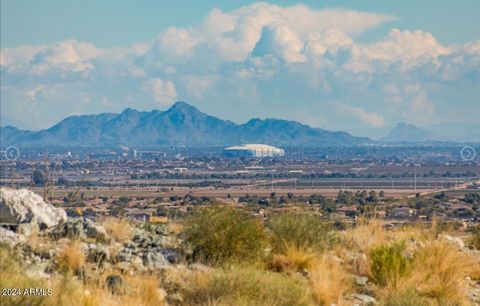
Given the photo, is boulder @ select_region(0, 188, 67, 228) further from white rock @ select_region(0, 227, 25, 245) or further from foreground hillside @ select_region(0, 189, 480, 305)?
white rock @ select_region(0, 227, 25, 245)

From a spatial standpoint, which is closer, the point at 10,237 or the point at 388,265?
the point at 10,237

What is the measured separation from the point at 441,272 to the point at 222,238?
14.5ft

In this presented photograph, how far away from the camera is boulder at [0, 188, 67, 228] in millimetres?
14945

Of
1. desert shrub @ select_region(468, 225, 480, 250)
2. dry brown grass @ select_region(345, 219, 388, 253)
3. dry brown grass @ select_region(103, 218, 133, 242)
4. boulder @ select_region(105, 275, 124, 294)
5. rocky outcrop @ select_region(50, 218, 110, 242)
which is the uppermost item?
rocky outcrop @ select_region(50, 218, 110, 242)

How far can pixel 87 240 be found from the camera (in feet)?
49.6

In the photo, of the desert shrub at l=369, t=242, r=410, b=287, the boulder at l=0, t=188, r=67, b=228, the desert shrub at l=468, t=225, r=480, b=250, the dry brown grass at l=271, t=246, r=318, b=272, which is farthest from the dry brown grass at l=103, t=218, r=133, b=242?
the desert shrub at l=468, t=225, r=480, b=250

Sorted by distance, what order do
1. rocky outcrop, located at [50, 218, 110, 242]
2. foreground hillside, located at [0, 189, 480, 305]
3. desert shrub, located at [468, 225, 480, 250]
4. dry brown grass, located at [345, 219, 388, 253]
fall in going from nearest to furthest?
foreground hillside, located at [0, 189, 480, 305], rocky outcrop, located at [50, 218, 110, 242], dry brown grass, located at [345, 219, 388, 253], desert shrub, located at [468, 225, 480, 250]

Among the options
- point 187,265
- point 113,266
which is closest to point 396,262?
point 187,265

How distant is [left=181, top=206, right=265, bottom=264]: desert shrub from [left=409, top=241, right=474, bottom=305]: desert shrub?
10.2 ft

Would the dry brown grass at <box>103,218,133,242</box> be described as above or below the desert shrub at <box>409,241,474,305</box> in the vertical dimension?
above

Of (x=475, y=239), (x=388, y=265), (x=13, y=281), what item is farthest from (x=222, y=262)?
(x=475, y=239)

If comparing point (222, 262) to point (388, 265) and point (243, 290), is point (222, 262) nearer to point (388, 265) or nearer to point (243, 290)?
point (243, 290)

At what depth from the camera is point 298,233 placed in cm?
1589

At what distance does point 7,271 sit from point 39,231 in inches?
203
